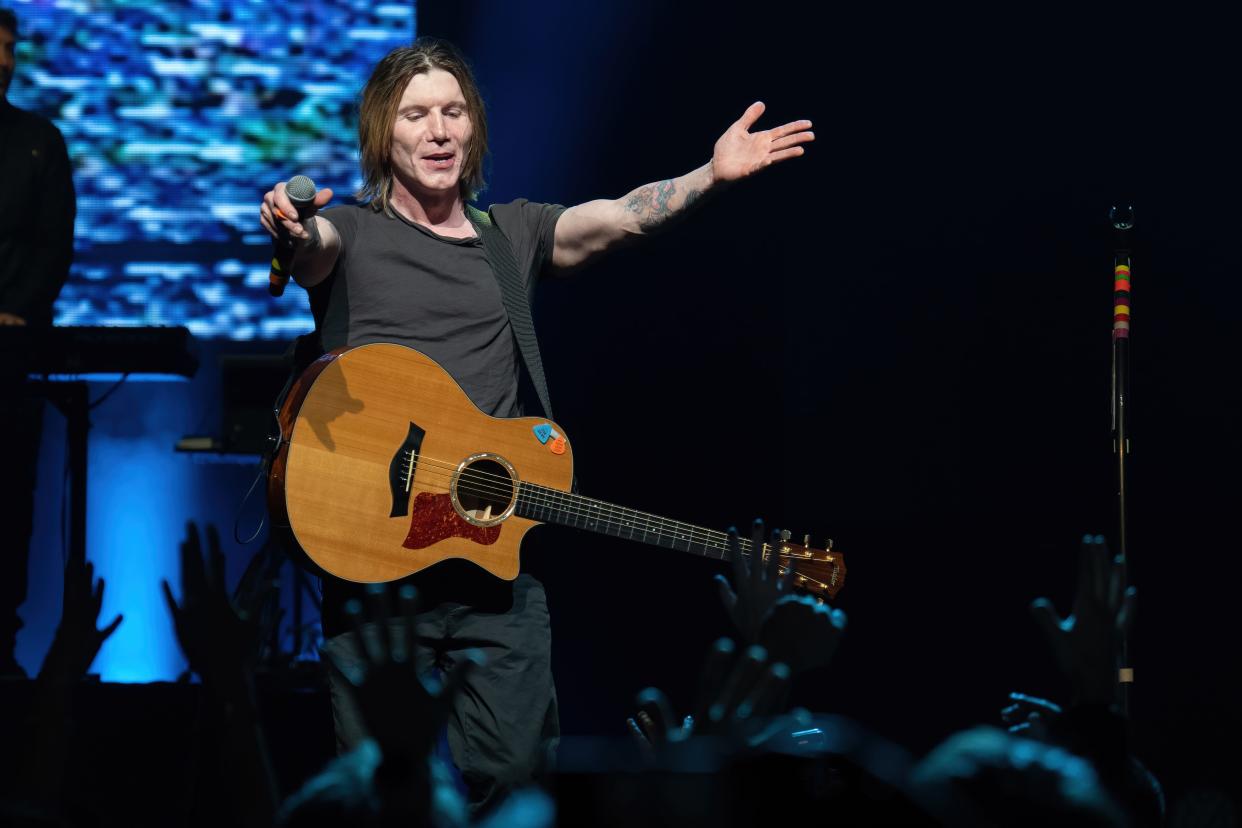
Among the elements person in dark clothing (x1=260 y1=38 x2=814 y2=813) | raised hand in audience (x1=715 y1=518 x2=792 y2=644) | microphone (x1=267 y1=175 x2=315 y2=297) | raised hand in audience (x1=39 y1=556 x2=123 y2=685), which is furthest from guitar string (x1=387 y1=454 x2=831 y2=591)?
raised hand in audience (x1=39 y1=556 x2=123 y2=685)

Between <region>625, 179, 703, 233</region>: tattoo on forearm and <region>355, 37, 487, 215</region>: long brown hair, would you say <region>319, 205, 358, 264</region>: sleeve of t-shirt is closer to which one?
<region>355, 37, 487, 215</region>: long brown hair

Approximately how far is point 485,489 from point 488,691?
1.55 ft

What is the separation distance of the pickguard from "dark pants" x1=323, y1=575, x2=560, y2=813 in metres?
0.15

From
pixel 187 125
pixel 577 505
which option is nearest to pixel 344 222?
pixel 577 505

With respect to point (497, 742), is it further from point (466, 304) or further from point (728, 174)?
point (728, 174)

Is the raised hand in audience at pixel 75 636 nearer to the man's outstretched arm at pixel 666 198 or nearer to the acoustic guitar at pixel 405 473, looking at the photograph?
the acoustic guitar at pixel 405 473

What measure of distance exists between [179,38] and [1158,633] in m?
5.22

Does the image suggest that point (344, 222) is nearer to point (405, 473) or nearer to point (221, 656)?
point (405, 473)

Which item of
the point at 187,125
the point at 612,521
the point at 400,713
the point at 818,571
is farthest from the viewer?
the point at 187,125

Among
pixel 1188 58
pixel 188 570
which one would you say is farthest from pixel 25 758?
pixel 1188 58

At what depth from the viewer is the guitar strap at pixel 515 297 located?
327cm

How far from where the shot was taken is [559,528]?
5430 mm

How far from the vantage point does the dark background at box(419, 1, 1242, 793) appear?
4.77 meters

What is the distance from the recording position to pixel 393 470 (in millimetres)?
3057
